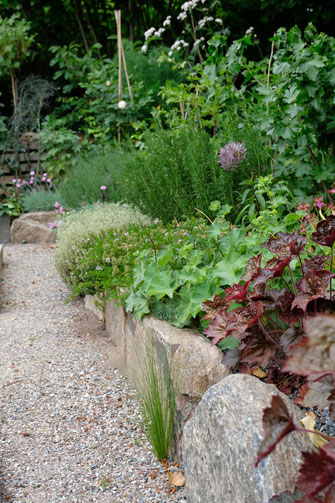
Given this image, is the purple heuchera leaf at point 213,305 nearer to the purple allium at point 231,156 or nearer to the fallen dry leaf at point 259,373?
the fallen dry leaf at point 259,373

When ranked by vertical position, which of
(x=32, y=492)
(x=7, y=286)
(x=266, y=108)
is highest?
(x=266, y=108)

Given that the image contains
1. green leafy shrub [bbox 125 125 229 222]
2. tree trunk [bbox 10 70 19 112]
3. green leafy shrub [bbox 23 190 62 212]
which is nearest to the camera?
green leafy shrub [bbox 125 125 229 222]

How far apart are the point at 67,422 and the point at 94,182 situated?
3.74 m

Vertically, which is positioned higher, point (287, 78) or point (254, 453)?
point (287, 78)

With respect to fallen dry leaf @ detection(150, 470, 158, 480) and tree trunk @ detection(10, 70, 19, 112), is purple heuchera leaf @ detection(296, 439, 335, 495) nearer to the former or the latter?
fallen dry leaf @ detection(150, 470, 158, 480)

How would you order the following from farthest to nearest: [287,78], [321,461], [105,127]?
[105,127] → [287,78] → [321,461]

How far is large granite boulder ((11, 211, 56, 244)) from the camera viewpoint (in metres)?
6.45

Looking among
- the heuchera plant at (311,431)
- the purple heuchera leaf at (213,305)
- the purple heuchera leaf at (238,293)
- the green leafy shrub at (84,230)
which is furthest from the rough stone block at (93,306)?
the heuchera plant at (311,431)

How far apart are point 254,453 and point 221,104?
3.95m

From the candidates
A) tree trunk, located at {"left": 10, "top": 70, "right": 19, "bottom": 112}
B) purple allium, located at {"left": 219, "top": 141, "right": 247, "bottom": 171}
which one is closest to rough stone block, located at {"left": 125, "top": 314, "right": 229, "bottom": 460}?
purple allium, located at {"left": 219, "top": 141, "right": 247, "bottom": 171}

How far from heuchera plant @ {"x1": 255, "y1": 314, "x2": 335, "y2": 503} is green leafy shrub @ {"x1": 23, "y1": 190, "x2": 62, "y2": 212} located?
593 centimetres

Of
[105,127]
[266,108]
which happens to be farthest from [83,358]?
[105,127]

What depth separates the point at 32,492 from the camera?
2.03 meters

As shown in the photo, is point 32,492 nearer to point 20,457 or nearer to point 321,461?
point 20,457
